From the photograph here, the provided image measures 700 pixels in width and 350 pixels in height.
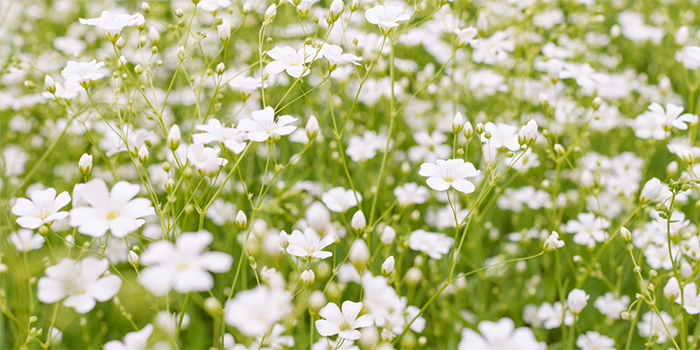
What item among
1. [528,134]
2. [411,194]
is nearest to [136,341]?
[528,134]

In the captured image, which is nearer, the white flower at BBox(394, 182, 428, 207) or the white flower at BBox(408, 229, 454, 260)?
the white flower at BBox(408, 229, 454, 260)

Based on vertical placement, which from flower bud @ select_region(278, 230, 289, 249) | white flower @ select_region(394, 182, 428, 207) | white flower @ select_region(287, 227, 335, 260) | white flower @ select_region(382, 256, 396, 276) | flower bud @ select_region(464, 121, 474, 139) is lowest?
white flower @ select_region(394, 182, 428, 207)

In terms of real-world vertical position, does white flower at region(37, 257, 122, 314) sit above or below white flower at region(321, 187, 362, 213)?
above

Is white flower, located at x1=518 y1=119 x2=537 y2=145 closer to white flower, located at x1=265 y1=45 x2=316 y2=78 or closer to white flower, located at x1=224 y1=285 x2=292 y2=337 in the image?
white flower, located at x1=265 y1=45 x2=316 y2=78

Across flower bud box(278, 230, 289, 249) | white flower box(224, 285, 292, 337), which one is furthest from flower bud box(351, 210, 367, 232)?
white flower box(224, 285, 292, 337)

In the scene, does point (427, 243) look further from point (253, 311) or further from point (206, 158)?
point (253, 311)

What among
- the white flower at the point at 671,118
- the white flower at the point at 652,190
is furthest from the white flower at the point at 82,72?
the white flower at the point at 671,118
